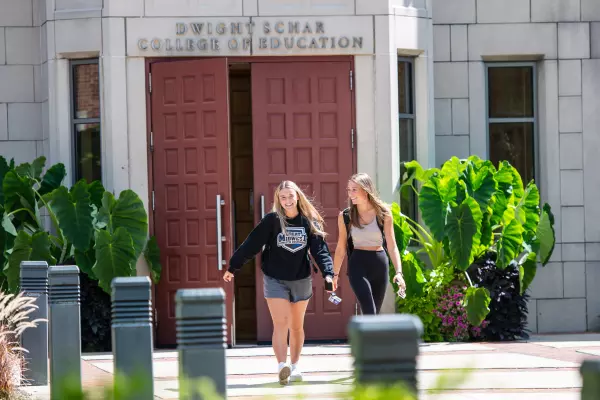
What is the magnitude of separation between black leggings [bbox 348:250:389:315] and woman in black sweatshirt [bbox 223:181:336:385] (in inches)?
8.4

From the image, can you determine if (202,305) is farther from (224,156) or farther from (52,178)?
(52,178)

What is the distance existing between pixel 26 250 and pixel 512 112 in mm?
6447

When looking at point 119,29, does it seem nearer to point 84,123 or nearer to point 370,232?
point 84,123

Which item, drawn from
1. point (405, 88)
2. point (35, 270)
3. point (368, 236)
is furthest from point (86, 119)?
point (368, 236)

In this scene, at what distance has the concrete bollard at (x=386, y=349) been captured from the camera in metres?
3.56

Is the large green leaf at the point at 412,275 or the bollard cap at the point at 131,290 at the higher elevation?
the bollard cap at the point at 131,290

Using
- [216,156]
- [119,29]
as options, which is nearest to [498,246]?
[216,156]

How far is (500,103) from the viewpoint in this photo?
1569 centimetres

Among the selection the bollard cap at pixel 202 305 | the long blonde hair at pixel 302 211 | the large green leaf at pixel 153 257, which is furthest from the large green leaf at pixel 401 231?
the bollard cap at pixel 202 305

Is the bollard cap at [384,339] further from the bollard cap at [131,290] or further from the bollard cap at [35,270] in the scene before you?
the bollard cap at [35,270]

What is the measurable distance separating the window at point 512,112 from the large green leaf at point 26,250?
5.86m

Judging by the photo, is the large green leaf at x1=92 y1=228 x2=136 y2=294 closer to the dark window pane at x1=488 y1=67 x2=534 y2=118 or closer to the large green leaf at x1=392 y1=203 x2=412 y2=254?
the large green leaf at x1=392 y1=203 x2=412 y2=254

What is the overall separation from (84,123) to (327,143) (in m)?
2.93

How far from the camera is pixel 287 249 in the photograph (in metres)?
10.2
